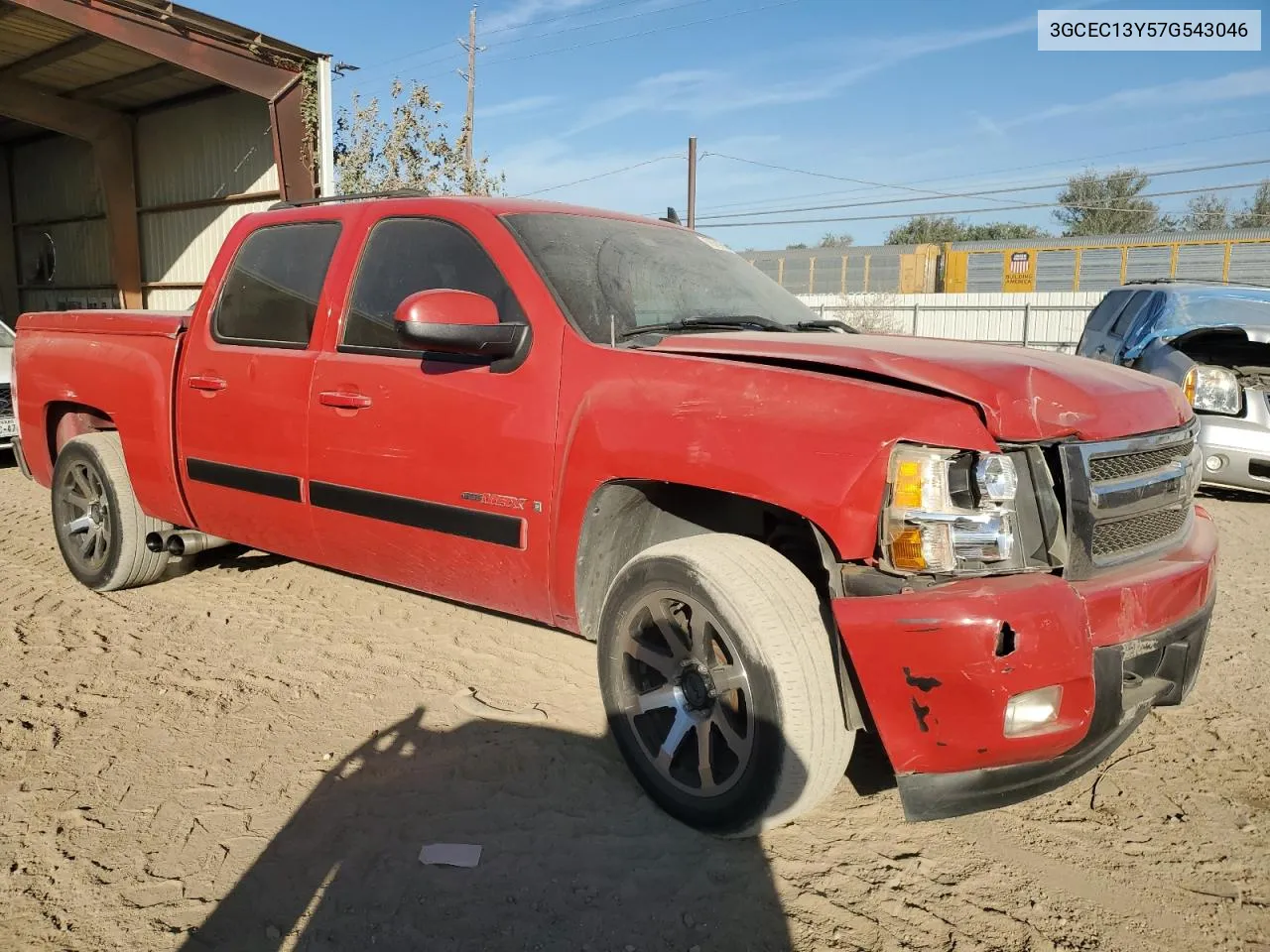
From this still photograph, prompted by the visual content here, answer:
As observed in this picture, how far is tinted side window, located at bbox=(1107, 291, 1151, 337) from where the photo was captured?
25.6ft

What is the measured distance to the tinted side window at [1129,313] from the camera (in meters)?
7.80

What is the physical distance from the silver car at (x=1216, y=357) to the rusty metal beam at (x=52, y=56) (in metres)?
13.9

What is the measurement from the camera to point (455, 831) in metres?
2.76

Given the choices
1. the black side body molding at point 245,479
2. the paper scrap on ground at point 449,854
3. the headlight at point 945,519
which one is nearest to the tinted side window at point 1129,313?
the headlight at point 945,519

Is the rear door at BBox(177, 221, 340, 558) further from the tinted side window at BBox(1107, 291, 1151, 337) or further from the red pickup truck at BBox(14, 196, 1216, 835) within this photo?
the tinted side window at BBox(1107, 291, 1151, 337)

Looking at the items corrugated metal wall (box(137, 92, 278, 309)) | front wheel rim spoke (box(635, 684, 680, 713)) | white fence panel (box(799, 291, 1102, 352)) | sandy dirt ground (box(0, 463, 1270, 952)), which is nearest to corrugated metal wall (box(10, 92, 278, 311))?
corrugated metal wall (box(137, 92, 278, 309))

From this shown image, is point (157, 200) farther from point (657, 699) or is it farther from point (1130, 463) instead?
point (1130, 463)

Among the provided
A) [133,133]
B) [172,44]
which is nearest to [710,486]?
[172,44]

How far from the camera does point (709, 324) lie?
11.0 ft

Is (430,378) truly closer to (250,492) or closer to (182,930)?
(250,492)

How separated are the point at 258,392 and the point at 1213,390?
20.1 feet

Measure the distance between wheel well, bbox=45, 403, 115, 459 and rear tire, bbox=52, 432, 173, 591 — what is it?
0.12m

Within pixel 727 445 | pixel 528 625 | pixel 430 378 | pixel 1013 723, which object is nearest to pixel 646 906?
pixel 1013 723

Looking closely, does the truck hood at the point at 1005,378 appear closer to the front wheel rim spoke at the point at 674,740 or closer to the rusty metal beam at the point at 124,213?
the front wheel rim spoke at the point at 674,740
